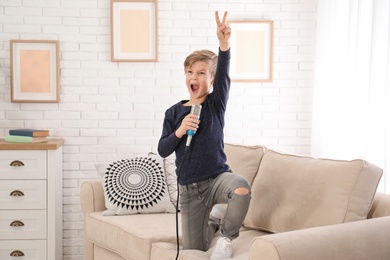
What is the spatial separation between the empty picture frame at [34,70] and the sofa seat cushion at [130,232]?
1.17m

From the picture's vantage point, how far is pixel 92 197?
13.2 feet

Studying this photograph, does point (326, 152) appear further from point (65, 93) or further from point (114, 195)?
point (65, 93)

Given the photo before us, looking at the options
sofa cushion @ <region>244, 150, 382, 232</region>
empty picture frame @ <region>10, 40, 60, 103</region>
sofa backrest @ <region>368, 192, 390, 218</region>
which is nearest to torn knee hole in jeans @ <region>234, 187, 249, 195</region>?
sofa cushion @ <region>244, 150, 382, 232</region>

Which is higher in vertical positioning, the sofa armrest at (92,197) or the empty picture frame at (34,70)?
the empty picture frame at (34,70)

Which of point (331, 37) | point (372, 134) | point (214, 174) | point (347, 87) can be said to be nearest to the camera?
point (214, 174)

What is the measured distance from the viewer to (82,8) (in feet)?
15.4

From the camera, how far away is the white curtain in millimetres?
3664

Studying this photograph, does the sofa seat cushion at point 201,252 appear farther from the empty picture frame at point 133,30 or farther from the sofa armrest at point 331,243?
the empty picture frame at point 133,30

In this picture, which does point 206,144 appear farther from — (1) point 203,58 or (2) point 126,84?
(2) point 126,84

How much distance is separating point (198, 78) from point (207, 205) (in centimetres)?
60

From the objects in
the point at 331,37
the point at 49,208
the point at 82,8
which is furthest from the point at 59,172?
the point at 331,37

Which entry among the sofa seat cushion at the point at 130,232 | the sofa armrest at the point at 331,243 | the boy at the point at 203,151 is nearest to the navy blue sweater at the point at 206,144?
the boy at the point at 203,151

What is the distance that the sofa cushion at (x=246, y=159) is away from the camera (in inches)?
141

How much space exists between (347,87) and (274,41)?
2.91 feet
